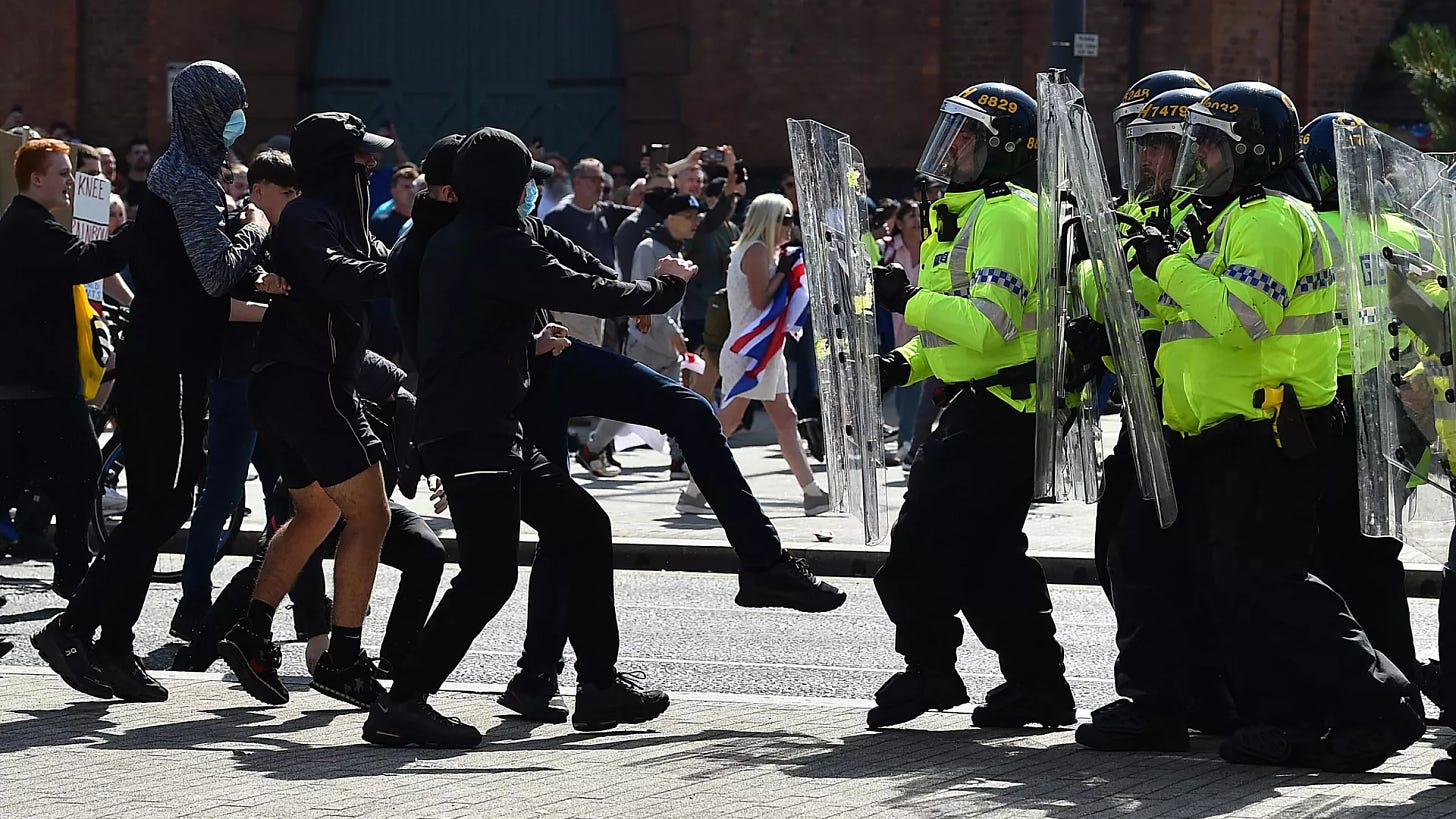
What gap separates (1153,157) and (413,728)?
8.54 feet

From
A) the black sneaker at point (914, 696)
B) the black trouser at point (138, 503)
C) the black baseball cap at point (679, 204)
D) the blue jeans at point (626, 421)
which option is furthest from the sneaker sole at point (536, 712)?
the black baseball cap at point (679, 204)

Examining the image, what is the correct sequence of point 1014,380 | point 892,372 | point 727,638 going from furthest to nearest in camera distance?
point 727,638, point 892,372, point 1014,380

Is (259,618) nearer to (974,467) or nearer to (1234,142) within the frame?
(974,467)

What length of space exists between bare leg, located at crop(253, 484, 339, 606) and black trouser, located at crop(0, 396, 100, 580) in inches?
88.2

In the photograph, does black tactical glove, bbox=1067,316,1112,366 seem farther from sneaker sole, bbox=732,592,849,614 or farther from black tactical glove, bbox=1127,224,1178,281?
sneaker sole, bbox=732,592,849,614

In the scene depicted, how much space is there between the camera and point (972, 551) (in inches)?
265

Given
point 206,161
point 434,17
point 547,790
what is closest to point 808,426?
point 206,161

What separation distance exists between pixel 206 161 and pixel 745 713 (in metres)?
2.45

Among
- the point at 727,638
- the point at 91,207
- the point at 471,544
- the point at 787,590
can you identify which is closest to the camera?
the point at 471,544

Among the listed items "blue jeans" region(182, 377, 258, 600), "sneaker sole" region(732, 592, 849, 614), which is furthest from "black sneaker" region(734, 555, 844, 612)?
"blue jeans" region(182, 377, 258, 600)

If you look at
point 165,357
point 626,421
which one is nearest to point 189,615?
point 165,357

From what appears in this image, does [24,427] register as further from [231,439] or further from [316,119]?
[316,119]

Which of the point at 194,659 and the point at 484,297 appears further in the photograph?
the point at 194,659

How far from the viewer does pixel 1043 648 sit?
676cm
